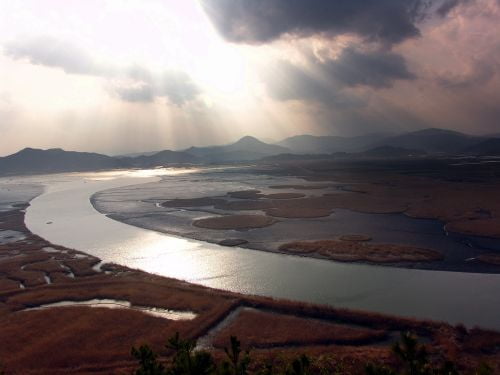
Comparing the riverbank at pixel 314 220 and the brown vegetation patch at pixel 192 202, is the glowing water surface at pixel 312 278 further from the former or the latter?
the brown vegetation patch at pixel 192 202

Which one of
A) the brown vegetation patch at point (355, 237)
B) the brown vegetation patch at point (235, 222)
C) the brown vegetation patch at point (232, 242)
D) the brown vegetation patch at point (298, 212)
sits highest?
the brown vegetation patch at point (298, 212)

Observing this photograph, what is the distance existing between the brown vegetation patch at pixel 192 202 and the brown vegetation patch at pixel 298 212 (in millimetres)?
19958

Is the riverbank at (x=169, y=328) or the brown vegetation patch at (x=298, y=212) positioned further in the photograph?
the brown vegetation patch at (x=298, y=212)

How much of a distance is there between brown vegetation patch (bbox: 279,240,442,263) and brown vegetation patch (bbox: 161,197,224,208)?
47107mm

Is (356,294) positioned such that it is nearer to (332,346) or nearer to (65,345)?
(332,346)

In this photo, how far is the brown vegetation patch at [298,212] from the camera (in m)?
79.8

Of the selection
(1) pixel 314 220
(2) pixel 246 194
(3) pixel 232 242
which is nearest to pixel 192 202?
(2) pixel 246 194

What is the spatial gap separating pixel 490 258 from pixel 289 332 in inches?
1182

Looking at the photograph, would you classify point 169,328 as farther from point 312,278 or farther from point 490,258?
point 490,258

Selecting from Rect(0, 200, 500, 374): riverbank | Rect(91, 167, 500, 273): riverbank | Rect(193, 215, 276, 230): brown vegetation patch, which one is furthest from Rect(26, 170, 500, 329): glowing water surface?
Rect(193, 215, 276, 230): brown vegetation patch

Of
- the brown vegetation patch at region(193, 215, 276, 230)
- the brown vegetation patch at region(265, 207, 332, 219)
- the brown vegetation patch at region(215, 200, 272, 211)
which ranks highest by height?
the brown vegetation patch at region(215, 200, 272, 211)

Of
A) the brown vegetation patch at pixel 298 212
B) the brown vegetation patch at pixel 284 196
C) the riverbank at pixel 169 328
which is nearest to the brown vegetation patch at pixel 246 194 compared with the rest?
the brown vegetation patch at pixel 284 196

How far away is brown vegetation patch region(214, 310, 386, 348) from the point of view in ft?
98.3

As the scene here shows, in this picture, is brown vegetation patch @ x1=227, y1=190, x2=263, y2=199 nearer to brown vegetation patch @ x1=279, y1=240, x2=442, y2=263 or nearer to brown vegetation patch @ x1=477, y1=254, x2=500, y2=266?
brown vegetation patch @ x1=279, y1=240, x2=442, y2=263
